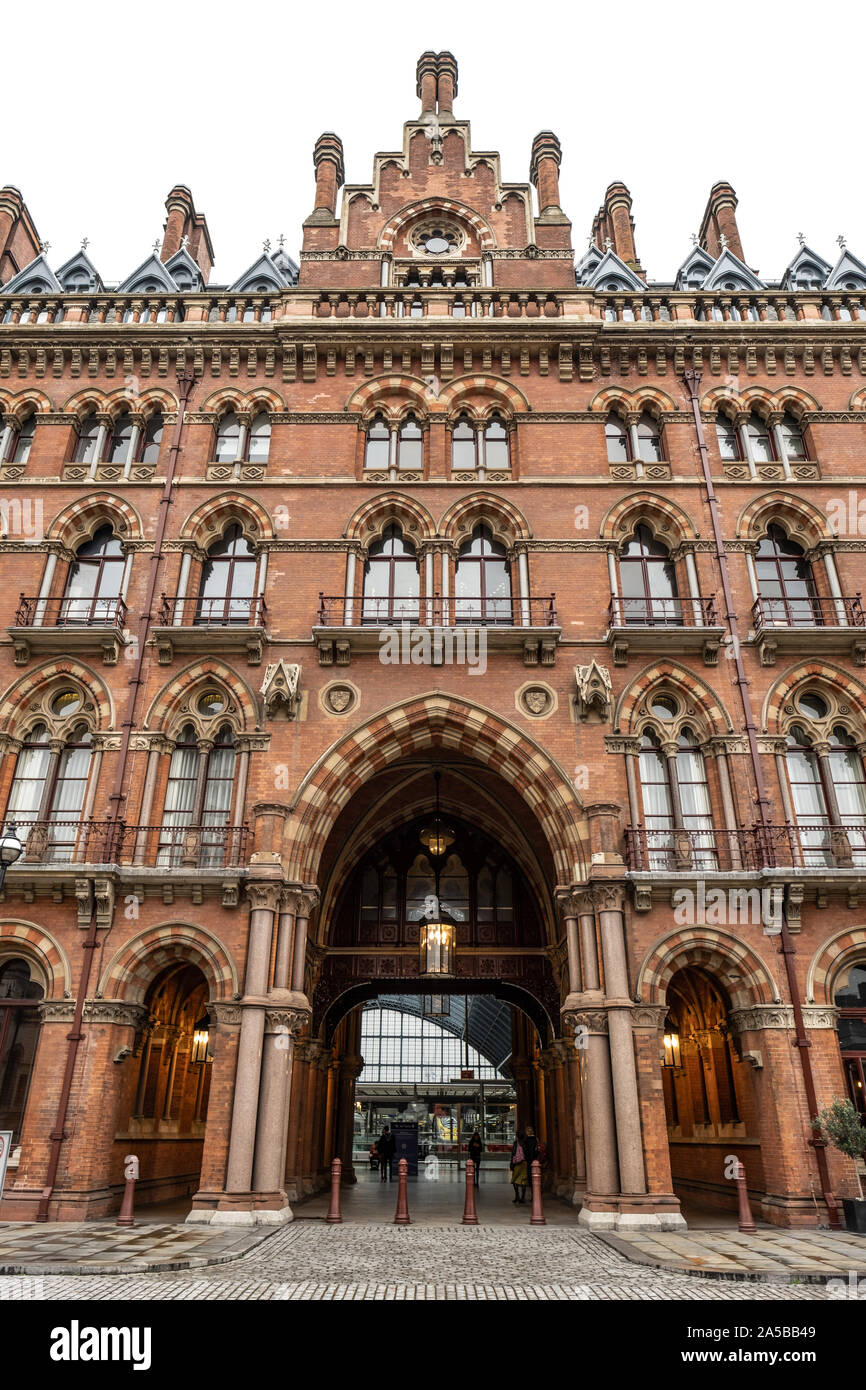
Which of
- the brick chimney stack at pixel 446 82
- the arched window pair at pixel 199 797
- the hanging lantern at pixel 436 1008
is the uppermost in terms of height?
the brick chimney stack at pixel 446 82

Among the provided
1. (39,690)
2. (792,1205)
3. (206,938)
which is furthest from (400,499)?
(792,1205)

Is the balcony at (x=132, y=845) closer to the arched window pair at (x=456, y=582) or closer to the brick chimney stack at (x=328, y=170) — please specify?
the arched window pair at (x=456, y=582)

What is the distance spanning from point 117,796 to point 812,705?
584 inches

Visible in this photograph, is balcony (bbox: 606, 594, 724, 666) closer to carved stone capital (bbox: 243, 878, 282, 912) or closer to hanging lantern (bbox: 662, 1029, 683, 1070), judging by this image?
carved stone capital (bbox: 243, 878, 282, 912)

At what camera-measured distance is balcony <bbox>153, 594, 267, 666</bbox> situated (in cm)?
1877

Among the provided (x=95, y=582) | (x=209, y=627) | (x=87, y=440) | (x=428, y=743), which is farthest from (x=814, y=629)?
(x=87, y=440)

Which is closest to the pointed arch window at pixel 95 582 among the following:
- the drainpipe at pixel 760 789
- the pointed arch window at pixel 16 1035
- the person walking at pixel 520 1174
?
the pointed arch window at pixel 16 1035

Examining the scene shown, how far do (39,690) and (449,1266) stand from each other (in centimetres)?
1405

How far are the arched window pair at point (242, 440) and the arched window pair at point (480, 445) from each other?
4661 millimetres

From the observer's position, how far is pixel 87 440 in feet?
71.7

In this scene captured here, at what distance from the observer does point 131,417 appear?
2172 cm

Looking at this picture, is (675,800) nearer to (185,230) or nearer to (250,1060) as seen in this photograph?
(250,1060)

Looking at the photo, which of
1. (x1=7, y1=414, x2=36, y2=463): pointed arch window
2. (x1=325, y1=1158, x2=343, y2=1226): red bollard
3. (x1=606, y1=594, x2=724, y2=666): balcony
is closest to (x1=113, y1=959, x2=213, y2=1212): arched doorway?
(x1=325, y1=1158, x2=343, y2=1226): red bollard

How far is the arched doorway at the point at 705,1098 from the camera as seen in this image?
17.0 meters
